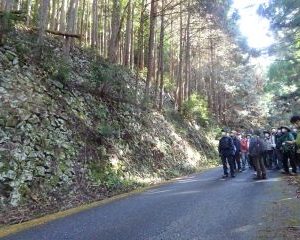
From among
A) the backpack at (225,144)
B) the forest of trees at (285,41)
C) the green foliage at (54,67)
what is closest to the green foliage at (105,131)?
the green foliage at (54,67)

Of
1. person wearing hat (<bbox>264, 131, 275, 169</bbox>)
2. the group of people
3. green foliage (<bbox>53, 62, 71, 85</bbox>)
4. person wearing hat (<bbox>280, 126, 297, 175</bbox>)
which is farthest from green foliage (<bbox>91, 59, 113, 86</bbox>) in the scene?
person wearing hat (<bbox>264, 131, 275, 169</bbox>)

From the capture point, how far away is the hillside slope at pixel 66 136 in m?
9.66

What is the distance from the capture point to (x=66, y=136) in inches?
486

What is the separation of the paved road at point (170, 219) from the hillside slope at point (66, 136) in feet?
4.52

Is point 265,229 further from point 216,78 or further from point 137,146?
point 216,78

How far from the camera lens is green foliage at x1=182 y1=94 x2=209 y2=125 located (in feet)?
98.3

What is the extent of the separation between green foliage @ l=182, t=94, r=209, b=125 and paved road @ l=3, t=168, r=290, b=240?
18.8 metres

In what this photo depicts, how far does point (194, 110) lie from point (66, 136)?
19.4 m

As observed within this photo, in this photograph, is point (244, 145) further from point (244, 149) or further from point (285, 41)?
point (285, 41)

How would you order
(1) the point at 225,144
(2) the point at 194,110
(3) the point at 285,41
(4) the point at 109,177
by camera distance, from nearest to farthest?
1. (4) the point at 109,177
2. (1) the point at 225,144
3. (3) the point at 285,41
4. (2) the point at 194,110

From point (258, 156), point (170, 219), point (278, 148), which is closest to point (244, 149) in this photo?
point (278, 148)

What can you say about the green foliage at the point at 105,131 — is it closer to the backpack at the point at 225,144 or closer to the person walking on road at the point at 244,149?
the backpack at the point at 225,144

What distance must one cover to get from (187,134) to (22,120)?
17.3 m

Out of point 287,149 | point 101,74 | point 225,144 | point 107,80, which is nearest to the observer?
point 287,149
